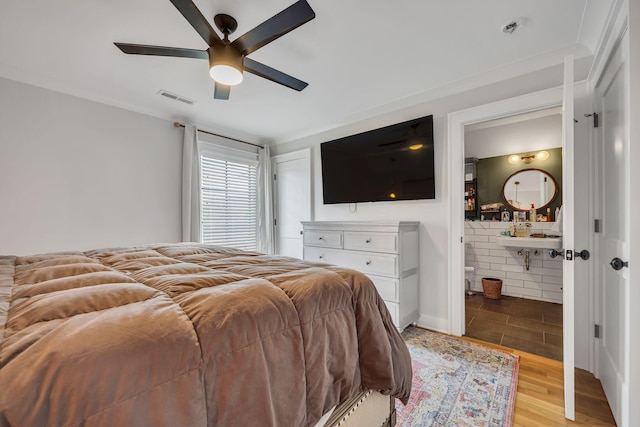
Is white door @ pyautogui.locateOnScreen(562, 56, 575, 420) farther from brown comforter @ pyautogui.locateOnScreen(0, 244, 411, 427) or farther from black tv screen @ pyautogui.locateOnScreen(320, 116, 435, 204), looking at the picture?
black tv screen @ pyautogui.locateOnScreen(320, 116, 435, 204)

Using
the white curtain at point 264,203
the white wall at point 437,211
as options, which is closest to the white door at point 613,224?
the white wall at point 437,211

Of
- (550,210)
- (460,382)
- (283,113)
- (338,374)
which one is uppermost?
(283,113)

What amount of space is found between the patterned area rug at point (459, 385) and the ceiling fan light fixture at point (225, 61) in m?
2.30

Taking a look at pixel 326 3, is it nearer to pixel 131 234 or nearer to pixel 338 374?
pixel 338 374

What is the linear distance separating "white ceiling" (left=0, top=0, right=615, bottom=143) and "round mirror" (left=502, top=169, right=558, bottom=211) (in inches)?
88.1

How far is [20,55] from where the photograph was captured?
7.06ft

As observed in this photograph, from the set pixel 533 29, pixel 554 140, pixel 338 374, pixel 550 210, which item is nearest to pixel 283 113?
pixel 533 29

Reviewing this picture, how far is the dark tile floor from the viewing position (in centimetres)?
239

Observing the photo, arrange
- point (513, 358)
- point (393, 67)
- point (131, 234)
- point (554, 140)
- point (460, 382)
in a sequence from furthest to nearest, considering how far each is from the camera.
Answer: point (554, 140) < point (131, 234) < point (393, 67) < point (513, 358) < point (460, 382)

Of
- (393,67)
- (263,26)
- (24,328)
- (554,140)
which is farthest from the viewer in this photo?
(554,140)

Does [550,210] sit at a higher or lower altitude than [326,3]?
lower

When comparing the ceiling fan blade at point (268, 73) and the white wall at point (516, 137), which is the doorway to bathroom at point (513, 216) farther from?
the ceiling fan blade at point (268, 73)

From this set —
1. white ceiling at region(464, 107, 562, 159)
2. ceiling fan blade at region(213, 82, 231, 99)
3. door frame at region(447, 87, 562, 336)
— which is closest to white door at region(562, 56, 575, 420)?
door frame at region(447, 87, 562, 336)

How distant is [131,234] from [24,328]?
277 centimetres
